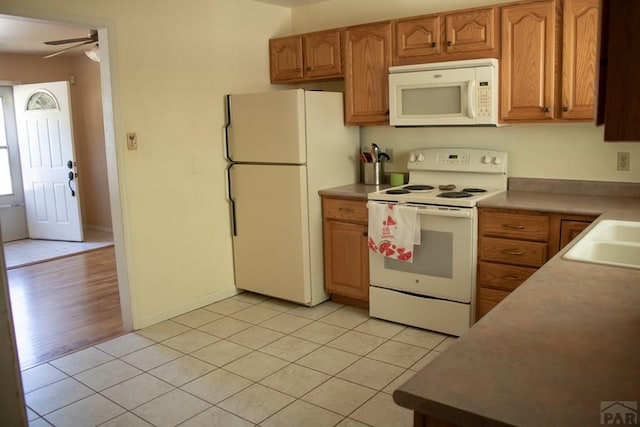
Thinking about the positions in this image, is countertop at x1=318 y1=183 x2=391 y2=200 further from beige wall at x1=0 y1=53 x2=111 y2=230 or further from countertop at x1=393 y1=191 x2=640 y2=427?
beige wall at x1=0 y1=53 x2=111 y2=230

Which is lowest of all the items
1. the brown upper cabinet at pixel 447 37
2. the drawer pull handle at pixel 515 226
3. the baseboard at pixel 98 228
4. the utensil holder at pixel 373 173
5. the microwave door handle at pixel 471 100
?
the baseboard at pixel 98 228

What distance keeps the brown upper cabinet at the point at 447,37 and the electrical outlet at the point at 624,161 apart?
3.23 feet

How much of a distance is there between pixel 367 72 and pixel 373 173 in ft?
2.56

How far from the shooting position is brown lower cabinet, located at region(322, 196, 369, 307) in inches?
151

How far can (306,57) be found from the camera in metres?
4.25

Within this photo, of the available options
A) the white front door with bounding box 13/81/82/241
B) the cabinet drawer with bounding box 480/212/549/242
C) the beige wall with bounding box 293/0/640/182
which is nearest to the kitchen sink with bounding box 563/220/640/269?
the cabinet drawer with bounding box 480/212/549/242

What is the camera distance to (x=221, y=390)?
111 inches

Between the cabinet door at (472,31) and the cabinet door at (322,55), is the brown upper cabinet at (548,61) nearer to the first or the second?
the cabinet door at (472,31)

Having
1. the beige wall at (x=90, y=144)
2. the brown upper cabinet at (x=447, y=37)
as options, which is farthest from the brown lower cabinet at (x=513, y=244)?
the beige wall at (x=90, y=144)

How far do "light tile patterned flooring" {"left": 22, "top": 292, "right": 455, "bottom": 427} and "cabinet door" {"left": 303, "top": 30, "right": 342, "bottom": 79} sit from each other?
1.83 m

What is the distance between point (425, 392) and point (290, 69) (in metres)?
3.72

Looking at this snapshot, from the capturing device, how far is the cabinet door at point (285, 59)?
4305 millimetres

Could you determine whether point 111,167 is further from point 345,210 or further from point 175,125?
point 345,210

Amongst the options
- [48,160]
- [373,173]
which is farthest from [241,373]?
[48,160]
